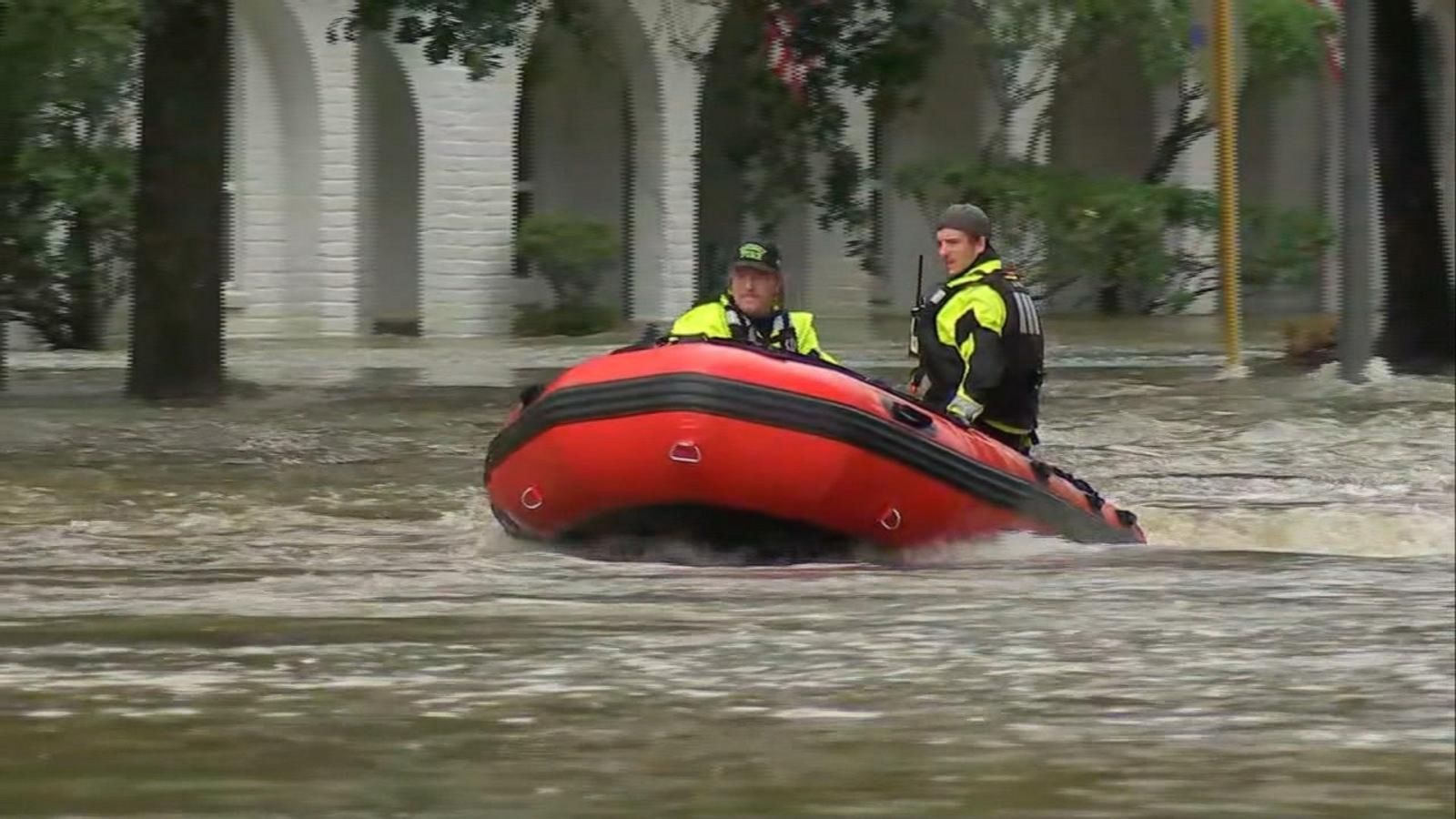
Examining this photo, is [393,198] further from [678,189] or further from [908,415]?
[908,415]

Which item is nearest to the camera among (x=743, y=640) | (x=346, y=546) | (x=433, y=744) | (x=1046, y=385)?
(x=433, y=744)

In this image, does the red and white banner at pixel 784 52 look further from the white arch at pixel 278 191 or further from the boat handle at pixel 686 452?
the boat handle at pixel 686 452

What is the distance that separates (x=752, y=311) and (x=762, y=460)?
1.23 meters

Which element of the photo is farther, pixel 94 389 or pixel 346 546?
pixel 94 389

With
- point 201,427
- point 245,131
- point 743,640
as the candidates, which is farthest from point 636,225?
point 743,640

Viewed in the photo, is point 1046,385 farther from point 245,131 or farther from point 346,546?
point 245,131

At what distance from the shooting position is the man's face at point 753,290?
10523 millimetres

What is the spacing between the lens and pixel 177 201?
16.9 metres

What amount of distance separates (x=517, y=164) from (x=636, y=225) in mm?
1940

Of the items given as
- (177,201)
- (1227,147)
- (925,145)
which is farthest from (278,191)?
(1227,147)

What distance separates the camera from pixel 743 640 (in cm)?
788

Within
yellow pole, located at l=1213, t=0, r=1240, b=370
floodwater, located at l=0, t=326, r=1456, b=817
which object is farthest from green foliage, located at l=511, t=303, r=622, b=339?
floodwater, located at l=0, t=326, r=1456, b=817

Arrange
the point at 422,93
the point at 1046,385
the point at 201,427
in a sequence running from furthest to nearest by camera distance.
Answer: the point at 422,93, the point at 1046,385, the point at 201,427

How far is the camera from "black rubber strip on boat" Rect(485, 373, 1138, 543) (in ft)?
31.1
